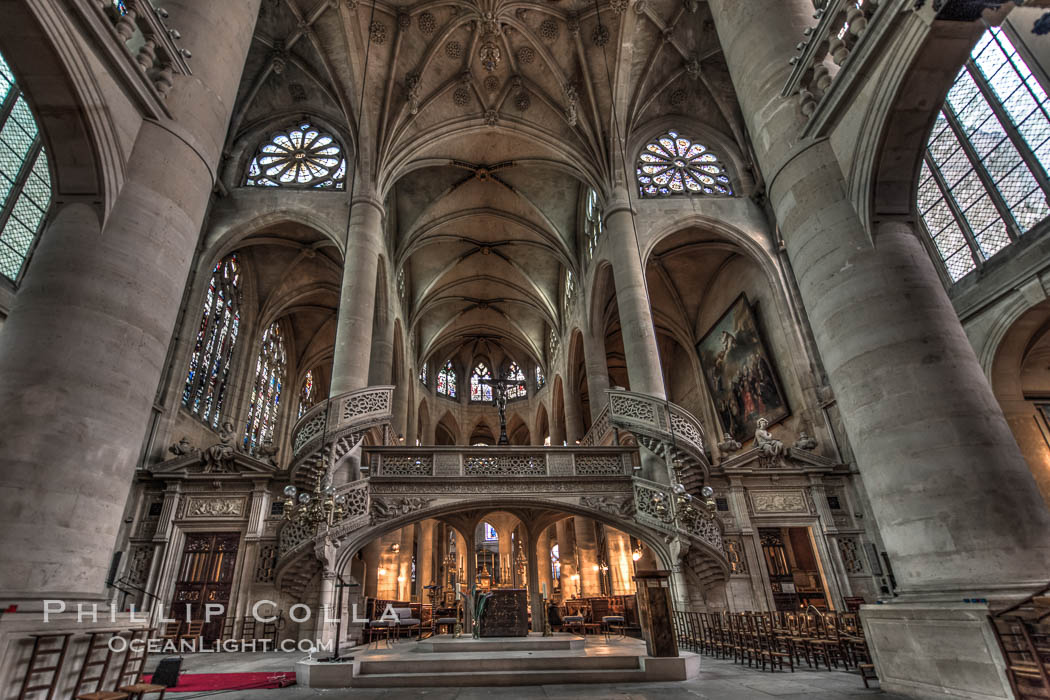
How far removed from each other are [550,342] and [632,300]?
1524 centimetres

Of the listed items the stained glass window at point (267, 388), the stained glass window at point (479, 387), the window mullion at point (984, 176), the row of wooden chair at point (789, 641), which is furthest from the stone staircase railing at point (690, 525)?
the stained glass window at point (479, 387)

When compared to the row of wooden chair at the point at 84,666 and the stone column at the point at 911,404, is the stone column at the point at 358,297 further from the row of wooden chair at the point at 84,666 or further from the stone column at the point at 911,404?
the stone column at the point at 911,404

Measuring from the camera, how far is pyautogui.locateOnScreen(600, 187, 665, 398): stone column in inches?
553

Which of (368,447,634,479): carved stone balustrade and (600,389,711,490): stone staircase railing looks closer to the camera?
(600,389,711,490): stone staircase railing

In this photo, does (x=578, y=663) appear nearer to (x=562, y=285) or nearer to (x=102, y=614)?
(x=102, y=614)

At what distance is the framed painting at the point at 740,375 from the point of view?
16.9 meters

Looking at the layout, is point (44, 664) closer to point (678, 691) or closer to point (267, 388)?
point (678, 691)

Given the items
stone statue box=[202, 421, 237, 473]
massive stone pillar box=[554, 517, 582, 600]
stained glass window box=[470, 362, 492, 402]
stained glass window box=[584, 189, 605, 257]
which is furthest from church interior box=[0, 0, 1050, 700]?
stained glass window box=[470, 362, 492, 402]

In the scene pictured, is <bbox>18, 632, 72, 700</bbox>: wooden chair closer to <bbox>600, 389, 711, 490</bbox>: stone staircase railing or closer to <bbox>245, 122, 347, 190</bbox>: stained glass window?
<bbox>600, 389, 711, 490</bbox>: stone staircase railing

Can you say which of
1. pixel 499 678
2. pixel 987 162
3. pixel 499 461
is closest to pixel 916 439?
pixel 499 678

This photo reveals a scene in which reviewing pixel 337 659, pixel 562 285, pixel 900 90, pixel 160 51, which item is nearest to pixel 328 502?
pixel 337 659

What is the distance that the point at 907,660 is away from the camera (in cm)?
474

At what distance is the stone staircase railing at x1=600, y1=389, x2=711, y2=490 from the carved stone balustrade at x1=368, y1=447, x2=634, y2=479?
88 centimetres

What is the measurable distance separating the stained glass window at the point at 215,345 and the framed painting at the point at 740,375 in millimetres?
17550
